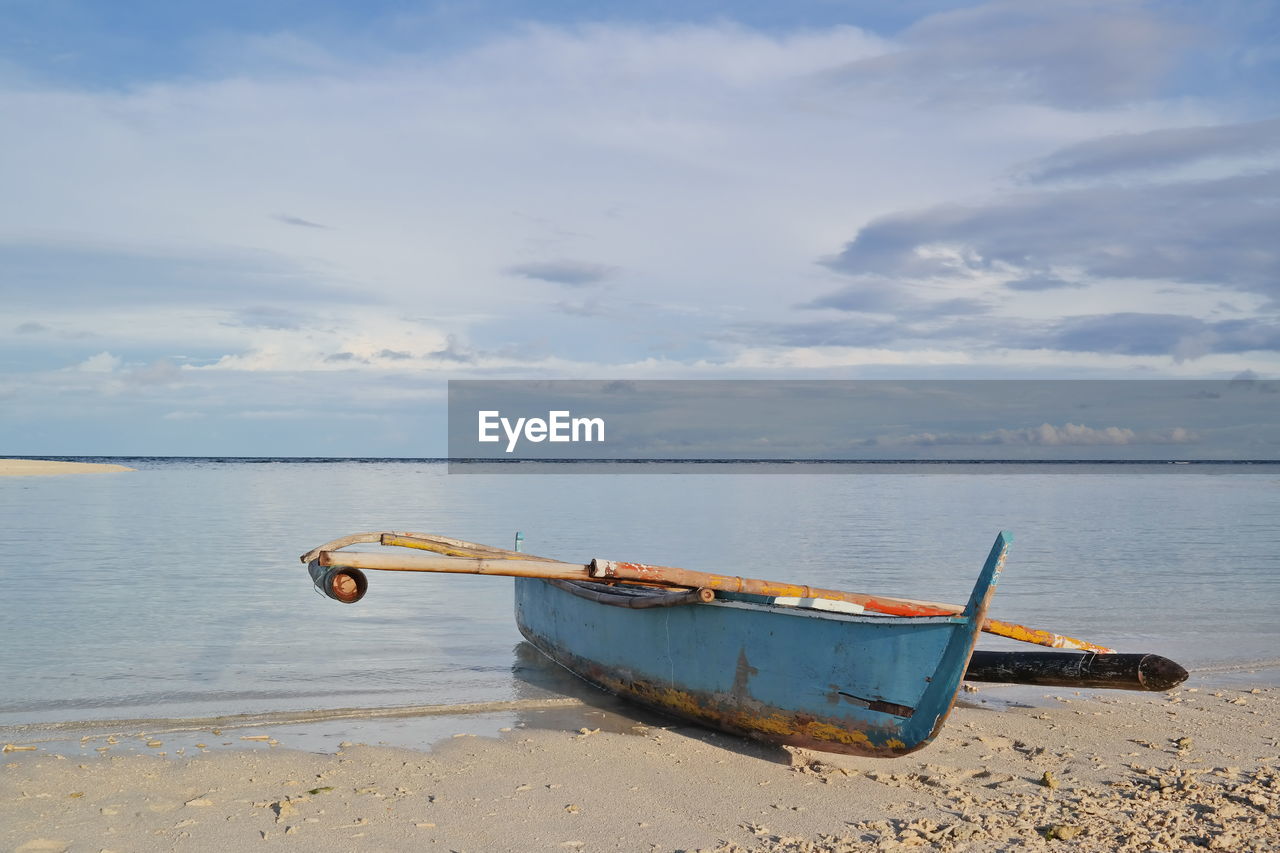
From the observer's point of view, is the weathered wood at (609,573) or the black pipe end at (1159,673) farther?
the black pipe end at (1159,673)

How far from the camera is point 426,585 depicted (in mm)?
15219

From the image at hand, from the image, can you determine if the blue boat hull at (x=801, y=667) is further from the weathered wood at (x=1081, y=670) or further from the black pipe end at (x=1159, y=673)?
the black pipe end at (x=1159, y=673)

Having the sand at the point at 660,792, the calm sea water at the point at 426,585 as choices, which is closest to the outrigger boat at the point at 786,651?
the sand at the point at 660,792

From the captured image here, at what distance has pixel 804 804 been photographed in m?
5.78

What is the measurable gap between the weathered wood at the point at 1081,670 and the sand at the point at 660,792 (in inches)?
15.8

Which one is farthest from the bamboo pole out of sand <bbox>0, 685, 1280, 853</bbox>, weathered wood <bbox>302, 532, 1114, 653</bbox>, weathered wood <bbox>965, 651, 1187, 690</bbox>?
sand <bbox>0, 685, 1280, 853</bbox>

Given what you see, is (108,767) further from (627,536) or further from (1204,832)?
(627,536)

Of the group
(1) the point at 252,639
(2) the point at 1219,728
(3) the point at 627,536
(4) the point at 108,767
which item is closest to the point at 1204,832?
(2) the point at 1219,728

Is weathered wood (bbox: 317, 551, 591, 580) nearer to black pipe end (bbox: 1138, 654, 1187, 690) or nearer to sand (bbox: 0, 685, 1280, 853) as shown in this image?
sand (bbox: 0, 685, 1280, 853)

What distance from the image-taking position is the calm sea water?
30.2 ft

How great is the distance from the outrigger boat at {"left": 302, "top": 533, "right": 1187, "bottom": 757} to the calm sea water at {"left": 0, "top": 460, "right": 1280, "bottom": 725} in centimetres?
185

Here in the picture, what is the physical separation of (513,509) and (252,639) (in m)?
22.4

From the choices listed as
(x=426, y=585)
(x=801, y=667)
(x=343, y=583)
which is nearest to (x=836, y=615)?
(x=801, y=667)

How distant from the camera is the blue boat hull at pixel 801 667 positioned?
579 cm
